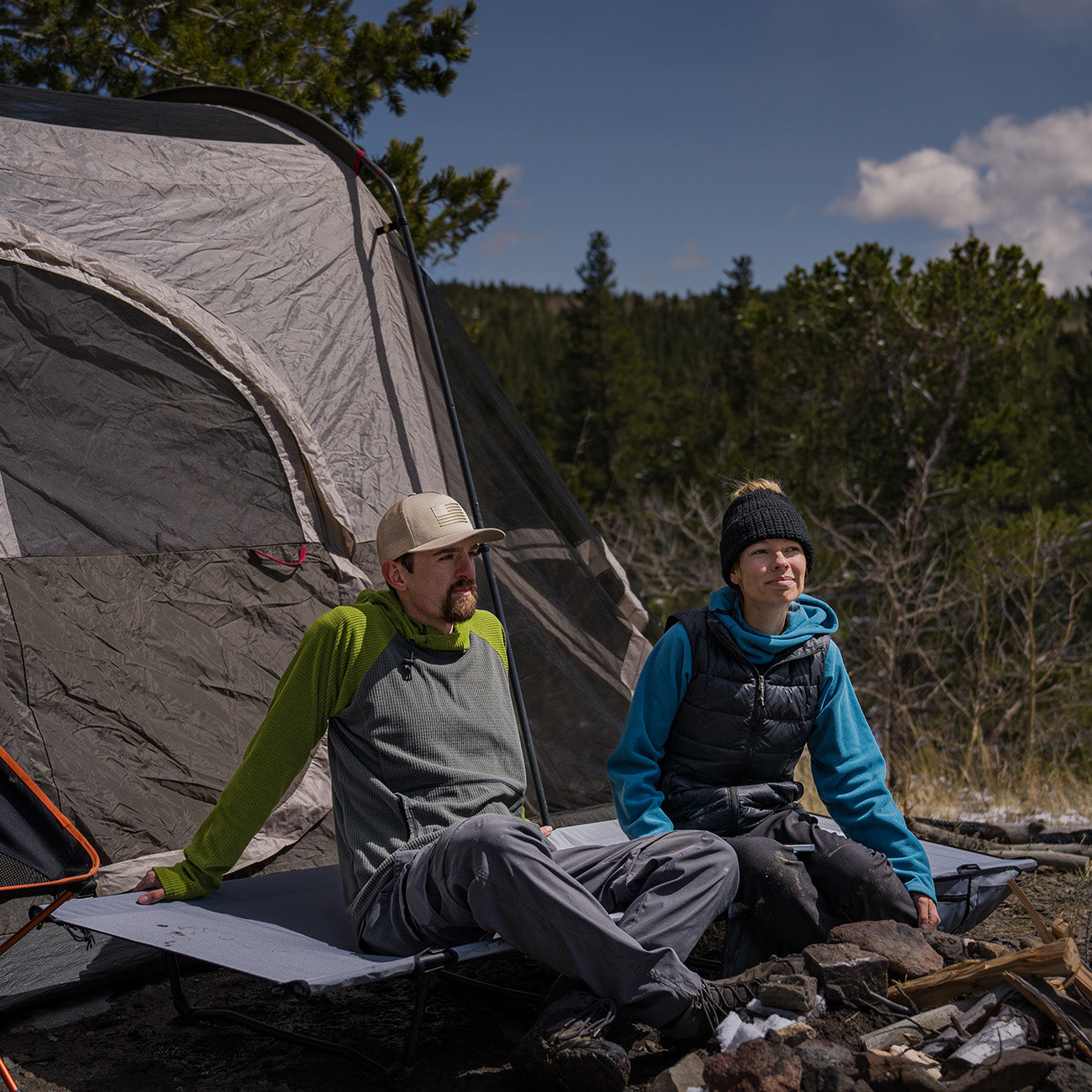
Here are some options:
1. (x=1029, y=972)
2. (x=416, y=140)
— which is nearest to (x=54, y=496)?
(x=1029, y=972)

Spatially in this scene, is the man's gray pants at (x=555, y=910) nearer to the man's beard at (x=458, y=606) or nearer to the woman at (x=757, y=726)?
the woman at (x=757, y=726)

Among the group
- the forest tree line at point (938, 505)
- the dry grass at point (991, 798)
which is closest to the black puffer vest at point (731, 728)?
the dry grass at point (991, 798)

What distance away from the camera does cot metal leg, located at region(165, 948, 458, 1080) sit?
2.04 meters

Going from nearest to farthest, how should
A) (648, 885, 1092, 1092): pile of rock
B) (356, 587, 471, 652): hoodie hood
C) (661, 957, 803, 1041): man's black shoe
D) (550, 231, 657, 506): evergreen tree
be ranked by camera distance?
(648, 885, 1092, 1092): pile of rock → (661, 957, 803, 1041): man's black shoe → (356, 587, 471, 652): hoodie hood → (550, 231, 657, 506): evergreen tree

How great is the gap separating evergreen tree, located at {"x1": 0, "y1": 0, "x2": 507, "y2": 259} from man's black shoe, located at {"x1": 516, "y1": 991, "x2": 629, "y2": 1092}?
5593 mm

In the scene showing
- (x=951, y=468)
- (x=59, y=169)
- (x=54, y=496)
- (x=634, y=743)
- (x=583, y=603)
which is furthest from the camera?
(x=951, y=468)

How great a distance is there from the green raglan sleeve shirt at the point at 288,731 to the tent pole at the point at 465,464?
931 mm

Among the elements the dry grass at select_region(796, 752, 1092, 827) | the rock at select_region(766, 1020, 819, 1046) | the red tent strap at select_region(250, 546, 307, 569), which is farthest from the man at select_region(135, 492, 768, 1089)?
→ the dry grass at select_region(796, 752, 1092, 827)

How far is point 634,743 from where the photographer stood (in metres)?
2.62

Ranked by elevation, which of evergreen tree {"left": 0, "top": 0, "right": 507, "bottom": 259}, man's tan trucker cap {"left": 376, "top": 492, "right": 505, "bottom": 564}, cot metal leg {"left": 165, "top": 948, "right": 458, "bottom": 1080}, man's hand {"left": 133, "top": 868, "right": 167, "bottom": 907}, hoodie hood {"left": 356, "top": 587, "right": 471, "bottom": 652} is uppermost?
evergreen tree {"left": 0, "top": 0, "right": 507, "bottom": 259}

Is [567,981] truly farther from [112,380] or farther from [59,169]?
[59,169]

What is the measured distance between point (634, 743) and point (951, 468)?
9718mm

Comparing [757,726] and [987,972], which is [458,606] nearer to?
[757,726]

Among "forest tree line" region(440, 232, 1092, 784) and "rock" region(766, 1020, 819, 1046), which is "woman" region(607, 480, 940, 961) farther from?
"forest tree line" region(440, 232, 1092, 784)
